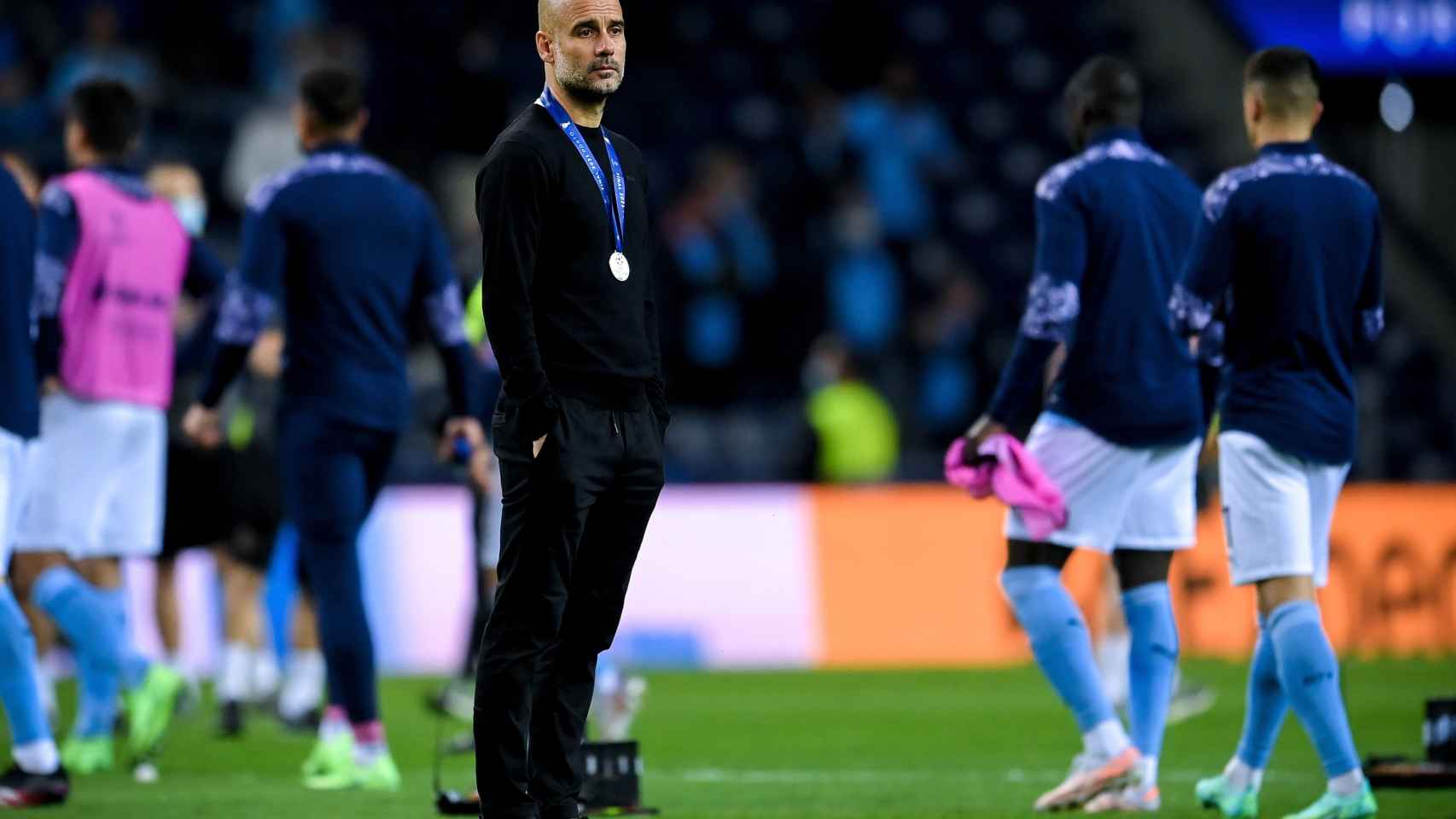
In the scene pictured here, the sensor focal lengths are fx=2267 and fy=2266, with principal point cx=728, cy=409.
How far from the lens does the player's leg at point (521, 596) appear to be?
6.10 metres

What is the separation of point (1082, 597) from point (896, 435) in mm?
4291

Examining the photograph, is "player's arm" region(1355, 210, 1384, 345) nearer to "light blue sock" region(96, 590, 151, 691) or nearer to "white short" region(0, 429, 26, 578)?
"white short" region(0, 429, 26, 578)

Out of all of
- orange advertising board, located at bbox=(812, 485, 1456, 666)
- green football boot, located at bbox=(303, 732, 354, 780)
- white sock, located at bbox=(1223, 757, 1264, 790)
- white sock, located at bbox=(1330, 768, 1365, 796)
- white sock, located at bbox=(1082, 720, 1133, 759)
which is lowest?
orange advertising board, located at bbox=(812, 485, 1456, 666)

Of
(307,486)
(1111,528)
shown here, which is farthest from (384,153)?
(1111,528)

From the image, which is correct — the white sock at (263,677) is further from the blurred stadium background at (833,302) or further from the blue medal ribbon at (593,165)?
the blue medal ribbon at (593,165)

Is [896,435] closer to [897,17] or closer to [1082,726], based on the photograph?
[897,17]

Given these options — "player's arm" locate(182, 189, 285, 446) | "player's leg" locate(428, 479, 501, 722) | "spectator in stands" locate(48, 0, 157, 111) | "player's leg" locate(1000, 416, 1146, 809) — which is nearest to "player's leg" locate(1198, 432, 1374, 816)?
"player's leg" locate(1000, 416, 1146, 809)

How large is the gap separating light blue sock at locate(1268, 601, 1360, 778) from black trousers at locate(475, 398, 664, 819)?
90.1 inches

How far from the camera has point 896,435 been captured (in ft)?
67.3

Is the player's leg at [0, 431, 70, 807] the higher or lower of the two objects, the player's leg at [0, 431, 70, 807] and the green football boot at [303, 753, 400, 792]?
the higher

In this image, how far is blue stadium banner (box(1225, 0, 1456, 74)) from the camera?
718 inches

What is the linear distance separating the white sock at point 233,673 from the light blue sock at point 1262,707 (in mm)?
5642

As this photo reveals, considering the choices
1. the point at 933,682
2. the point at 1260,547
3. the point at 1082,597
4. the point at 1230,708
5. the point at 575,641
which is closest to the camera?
the point at 575,641

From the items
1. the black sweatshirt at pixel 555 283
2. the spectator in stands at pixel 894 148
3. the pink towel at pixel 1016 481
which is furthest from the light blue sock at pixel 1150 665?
the spectator in stands at pixel 894 148
